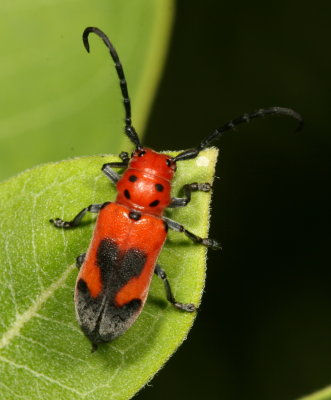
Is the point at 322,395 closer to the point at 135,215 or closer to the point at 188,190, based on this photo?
the point at 188,190

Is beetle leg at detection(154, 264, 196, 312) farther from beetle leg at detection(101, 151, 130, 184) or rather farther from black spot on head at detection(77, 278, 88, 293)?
beetle leg at detection(101, 151, 130, 184)

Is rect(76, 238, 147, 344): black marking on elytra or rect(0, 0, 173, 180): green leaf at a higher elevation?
rect(0, 0, 173, 180): green leaf

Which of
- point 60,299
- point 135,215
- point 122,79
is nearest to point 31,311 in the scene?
point 60,299

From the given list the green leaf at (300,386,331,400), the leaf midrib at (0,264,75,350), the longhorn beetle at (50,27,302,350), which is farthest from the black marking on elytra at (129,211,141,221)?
the green leaf at (300,386,331,400)

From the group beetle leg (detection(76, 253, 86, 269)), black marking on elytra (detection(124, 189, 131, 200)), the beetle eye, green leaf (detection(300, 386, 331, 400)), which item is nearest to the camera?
green leaf (detection(300, 386, 331, 400))

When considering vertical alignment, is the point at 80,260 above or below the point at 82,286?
above

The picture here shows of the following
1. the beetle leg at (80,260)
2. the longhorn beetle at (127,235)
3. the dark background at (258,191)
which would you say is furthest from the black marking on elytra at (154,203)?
the dark background at (258,191)

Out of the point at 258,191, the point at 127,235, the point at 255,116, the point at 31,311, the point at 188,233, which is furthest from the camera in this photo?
the point at 258,191
